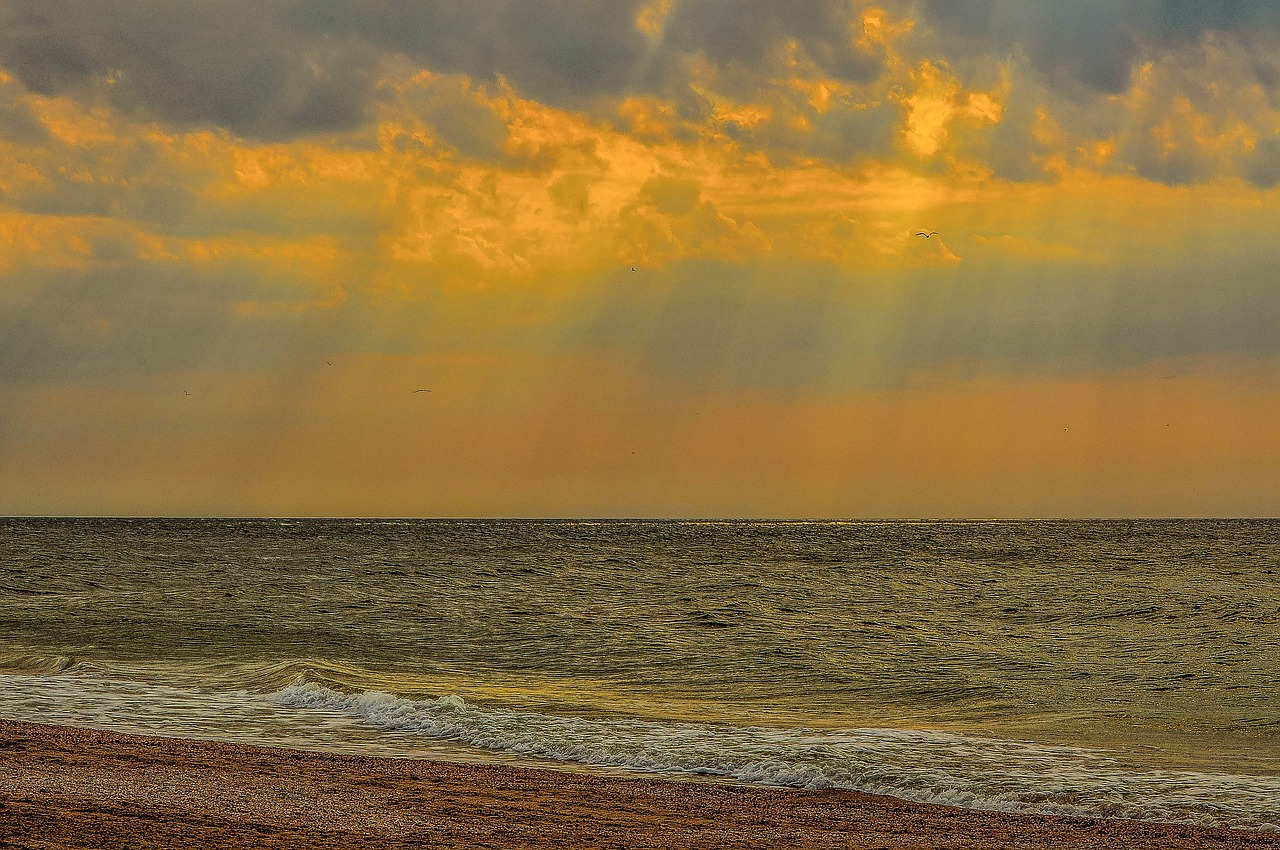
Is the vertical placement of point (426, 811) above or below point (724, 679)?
above

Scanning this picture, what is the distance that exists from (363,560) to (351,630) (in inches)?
1666

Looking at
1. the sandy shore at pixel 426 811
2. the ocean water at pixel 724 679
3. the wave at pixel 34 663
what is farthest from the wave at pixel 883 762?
the wave at pixel 34 663

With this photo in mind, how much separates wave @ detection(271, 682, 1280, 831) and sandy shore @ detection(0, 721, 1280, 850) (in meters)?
0.62

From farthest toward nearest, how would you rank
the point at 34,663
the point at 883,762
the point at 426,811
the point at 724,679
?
the point at 34,663, the point at 724,679, the point at 883,762, the point at 426,811

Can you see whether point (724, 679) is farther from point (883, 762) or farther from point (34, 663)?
point (34, 663)

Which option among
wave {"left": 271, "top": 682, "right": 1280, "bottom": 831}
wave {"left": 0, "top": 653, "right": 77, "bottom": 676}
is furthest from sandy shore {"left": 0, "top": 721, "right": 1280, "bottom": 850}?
wave {"left": 0, "top": 653, "right": 77, "bottom": 676}

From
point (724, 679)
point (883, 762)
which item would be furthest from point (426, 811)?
point (724, 679)

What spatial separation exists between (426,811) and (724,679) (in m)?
11.7

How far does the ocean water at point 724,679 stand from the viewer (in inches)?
537

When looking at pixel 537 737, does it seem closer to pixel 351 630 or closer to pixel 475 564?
pixel 351 630

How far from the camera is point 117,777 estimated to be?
11.0 m

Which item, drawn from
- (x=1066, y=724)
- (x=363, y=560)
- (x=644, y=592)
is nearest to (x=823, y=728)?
(x=1066, y=724)

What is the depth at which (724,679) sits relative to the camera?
2152cm

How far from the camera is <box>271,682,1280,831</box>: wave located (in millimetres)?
11859
